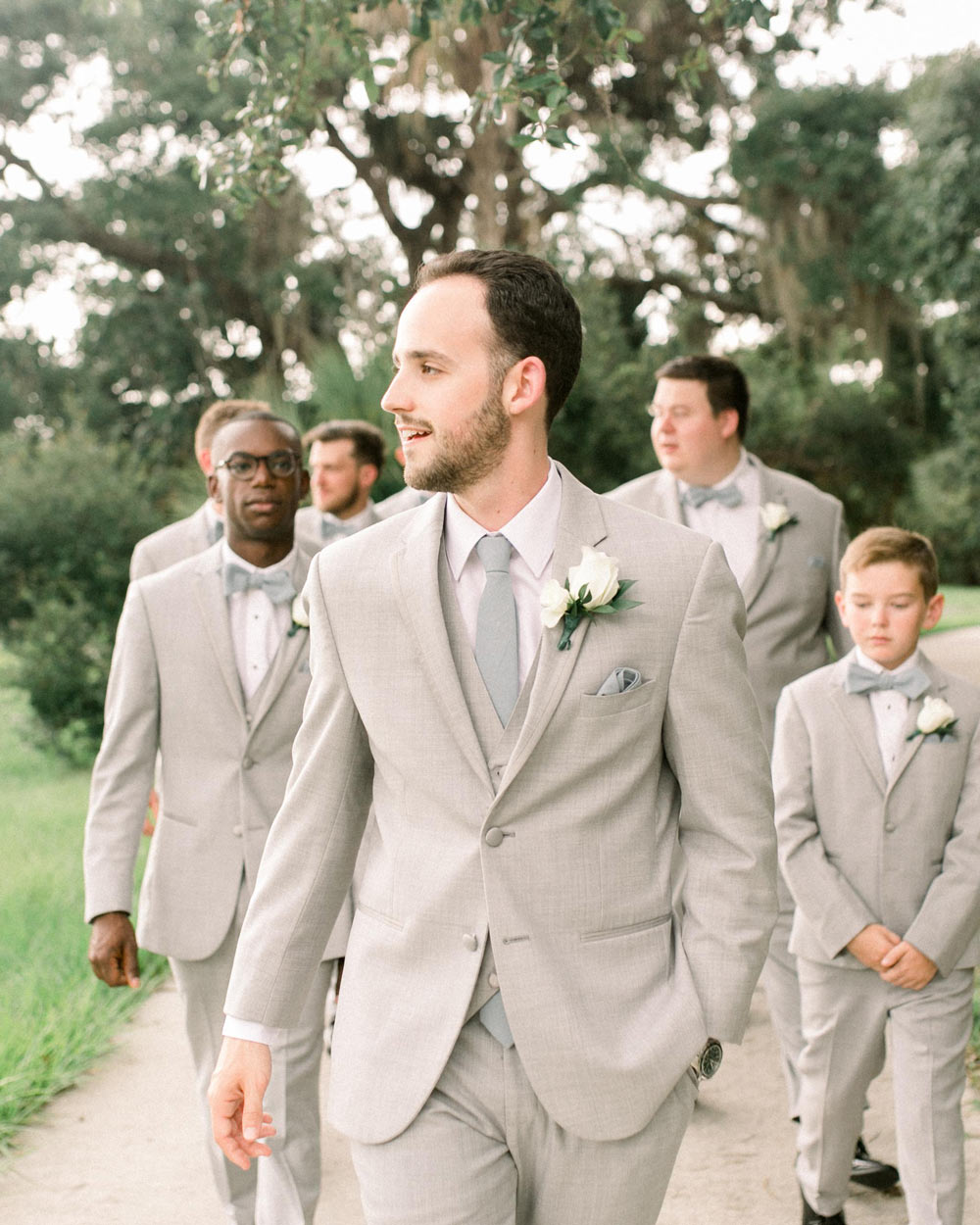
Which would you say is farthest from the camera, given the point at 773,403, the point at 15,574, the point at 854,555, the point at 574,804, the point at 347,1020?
the point at 773,403

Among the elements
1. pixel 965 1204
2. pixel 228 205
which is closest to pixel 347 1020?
pixel 965 1204

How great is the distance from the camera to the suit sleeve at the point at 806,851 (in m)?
3.78

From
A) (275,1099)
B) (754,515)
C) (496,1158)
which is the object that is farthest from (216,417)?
(496,1158)

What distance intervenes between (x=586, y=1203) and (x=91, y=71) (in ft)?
61.7

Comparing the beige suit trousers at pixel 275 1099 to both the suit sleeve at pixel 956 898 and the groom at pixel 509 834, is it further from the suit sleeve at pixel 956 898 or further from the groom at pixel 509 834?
the suit sleeve at pixel 956 898

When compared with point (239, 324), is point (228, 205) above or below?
above

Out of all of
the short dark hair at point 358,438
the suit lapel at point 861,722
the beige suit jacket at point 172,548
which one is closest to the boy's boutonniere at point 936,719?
the suit lapel at point 861,722

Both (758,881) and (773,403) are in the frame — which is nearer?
(758,881)

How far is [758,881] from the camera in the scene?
235 centimetres

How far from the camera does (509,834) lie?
227 centimetres

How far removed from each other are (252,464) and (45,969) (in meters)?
3.42

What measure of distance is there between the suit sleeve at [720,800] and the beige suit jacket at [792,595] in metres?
2.76

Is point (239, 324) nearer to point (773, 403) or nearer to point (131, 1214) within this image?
point (773, 403)

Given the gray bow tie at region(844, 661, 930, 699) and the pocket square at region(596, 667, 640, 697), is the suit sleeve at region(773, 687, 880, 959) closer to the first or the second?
the gray bow tie at region(844, 661, 930, 699)
